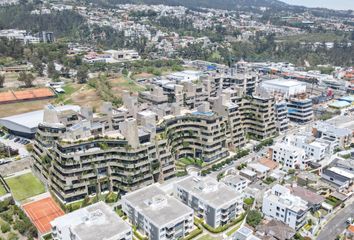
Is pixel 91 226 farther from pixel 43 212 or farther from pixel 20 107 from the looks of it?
pixel 20 107

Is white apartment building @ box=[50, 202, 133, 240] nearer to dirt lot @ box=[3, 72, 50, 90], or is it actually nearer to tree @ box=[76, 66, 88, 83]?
tree @ box=[76, 66, 88, 83]

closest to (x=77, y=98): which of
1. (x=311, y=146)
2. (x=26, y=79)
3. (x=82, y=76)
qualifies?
(x=82, y=76)

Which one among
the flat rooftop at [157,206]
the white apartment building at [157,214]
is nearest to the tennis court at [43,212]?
the white apartment building at [157,214]

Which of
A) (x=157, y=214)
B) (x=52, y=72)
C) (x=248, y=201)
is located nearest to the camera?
(x=157, y=214)

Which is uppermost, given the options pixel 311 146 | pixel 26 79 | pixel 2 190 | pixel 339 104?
pixel 26 79

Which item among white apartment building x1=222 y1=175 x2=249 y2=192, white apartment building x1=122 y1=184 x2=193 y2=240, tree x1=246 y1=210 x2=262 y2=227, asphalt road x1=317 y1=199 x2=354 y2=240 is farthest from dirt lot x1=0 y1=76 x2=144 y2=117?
asphalt road x1=317 y1=199 x2=354 y2=240

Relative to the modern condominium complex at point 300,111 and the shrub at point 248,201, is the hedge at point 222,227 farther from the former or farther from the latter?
the modern condominium complex at point 300,111

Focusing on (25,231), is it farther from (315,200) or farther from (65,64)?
(65,64)
